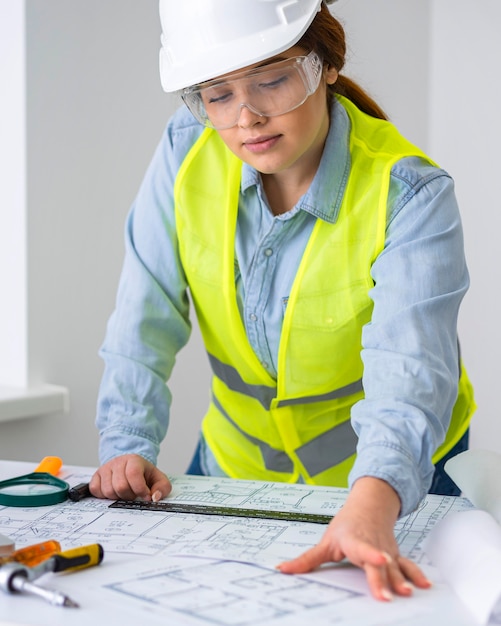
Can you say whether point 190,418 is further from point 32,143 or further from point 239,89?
point 239,89

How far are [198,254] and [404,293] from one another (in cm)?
41

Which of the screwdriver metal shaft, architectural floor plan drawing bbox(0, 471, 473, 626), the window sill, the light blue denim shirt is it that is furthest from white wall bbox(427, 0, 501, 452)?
the screwdriver metal shaft

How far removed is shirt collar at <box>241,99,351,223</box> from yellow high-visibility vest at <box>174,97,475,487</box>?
1 centimetres

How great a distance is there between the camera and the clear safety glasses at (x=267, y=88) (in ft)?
4.55

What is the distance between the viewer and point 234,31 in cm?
138

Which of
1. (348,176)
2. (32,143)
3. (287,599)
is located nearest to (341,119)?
(348,176)

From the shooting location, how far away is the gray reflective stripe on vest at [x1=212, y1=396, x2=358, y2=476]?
67.4 inches

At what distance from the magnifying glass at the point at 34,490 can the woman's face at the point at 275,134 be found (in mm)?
566

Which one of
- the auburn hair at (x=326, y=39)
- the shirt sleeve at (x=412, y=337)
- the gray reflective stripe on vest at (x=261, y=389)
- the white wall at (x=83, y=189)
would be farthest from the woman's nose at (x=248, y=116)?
the white wall at (x=83, y=189)

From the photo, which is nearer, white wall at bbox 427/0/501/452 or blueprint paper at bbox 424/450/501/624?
blueprint paper at bbox 424/450/501/624

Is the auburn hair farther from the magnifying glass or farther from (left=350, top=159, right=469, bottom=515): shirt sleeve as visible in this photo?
the magnifying glass

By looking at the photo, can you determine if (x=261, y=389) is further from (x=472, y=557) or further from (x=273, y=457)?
(x=472, y=557)

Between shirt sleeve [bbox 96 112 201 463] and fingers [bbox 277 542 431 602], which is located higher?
shirt sleeve [bbox 96 112 201 463]

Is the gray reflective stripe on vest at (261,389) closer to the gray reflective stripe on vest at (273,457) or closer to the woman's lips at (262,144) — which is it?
the gray reflective stripe on vest at (273,457)
